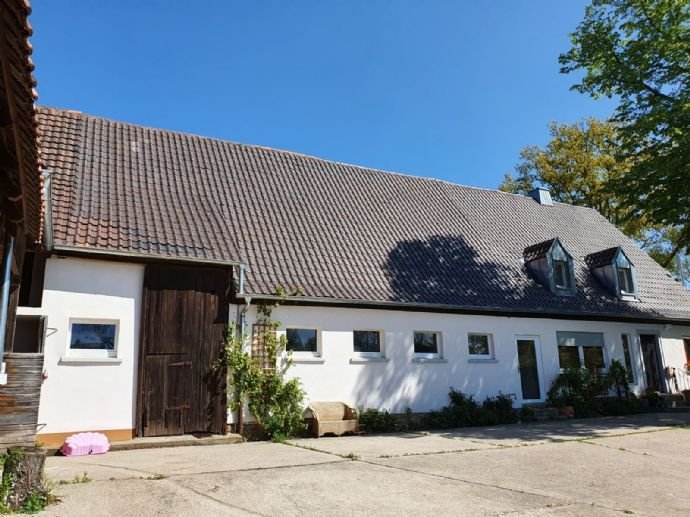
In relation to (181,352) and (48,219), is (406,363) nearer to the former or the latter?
(181,352)

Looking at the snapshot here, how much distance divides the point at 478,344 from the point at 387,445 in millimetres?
5842

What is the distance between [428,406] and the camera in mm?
13586

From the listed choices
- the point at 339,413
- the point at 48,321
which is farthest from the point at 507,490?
the point at 48,321

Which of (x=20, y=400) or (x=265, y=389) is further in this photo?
(x=265, y=389)

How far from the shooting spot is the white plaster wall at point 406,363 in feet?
41.0

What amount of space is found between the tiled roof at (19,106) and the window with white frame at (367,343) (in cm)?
840

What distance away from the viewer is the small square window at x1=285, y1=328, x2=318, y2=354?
489 inches

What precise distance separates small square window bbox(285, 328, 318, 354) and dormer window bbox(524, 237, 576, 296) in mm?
8710

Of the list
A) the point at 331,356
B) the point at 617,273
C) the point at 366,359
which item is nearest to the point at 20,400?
the point at 331,356

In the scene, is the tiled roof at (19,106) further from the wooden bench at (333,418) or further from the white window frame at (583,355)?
the white window frame at (583,355)

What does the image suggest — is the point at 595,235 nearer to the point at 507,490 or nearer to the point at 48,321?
the point at 507,490

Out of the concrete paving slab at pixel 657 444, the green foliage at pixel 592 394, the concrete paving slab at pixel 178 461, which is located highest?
the green foliage at pixel 592 394

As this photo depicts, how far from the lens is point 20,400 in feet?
21.8

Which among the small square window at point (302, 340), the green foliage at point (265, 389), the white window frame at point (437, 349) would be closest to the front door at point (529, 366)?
the white window frame at point (437, 349)
